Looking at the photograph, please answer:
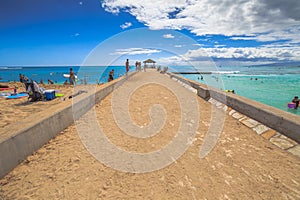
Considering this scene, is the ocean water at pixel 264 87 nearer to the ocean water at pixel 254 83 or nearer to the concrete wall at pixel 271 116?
the ocean water at pixel 254 83

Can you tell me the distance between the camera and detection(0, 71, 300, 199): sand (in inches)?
81.2

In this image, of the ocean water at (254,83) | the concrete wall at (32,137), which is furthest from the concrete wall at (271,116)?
the concrete wall at (32,137)

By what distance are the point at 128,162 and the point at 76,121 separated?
7.72 ft

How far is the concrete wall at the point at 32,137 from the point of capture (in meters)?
2.24

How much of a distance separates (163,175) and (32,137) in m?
2.32

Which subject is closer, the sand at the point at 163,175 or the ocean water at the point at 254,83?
the sand at the point at 163,175

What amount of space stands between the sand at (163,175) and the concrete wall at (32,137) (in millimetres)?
114

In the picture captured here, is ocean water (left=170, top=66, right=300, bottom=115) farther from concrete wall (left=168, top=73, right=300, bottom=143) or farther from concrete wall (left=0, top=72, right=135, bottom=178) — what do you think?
concrete wall (left=0, top=72, right=135, bottom=178)

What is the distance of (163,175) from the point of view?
95.7 inches

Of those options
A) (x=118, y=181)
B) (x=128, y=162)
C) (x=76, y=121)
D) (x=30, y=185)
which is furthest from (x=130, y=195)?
(x=76, y=121)

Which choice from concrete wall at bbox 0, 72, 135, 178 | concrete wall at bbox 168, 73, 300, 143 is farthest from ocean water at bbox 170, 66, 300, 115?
concrete wall at bbox 0, 72, 135, 178

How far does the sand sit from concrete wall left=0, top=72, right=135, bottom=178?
0.11 meters

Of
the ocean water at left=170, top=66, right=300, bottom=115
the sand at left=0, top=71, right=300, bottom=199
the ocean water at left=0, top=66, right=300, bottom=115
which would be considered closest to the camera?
the sand at left=0, top=71, right=300, bottom=199

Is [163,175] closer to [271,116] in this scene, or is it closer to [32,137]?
[32,137]
